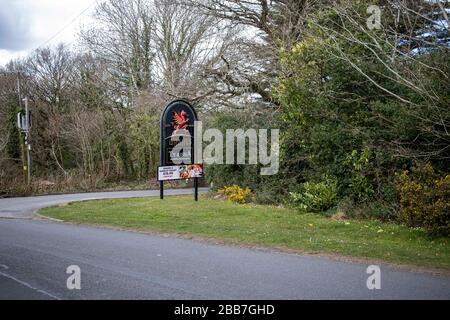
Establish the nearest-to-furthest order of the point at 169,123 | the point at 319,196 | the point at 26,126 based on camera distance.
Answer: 1. the point at 319,196
2. the point at 169,123
3. the point at 26,126

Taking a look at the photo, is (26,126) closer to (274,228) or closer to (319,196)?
(319,196)

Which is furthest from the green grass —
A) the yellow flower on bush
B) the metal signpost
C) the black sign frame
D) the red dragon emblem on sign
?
the red dragon emblem on sign

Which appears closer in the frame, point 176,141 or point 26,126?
point 176,141

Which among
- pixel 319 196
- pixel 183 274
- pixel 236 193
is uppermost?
pixel 319 196

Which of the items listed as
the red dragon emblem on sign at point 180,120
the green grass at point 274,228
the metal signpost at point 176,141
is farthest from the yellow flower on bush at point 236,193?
the red dragon emblem on sign at point 180,120

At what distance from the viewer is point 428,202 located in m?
10.2

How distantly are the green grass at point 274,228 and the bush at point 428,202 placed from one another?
325 mm

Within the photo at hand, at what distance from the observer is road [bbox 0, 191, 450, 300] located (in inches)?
242

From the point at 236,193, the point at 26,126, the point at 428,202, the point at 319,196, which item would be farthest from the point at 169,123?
the point at 26,126

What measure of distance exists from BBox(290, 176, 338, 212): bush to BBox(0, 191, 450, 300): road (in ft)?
18.8

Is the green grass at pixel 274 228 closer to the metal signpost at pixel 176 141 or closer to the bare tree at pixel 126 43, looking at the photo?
the metal signpost at pixel 176 141

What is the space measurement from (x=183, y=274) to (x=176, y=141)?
10684mm

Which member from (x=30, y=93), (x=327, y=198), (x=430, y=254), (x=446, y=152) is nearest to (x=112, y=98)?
(x=30, y=93)

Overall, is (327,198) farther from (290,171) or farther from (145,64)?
(145,64)
